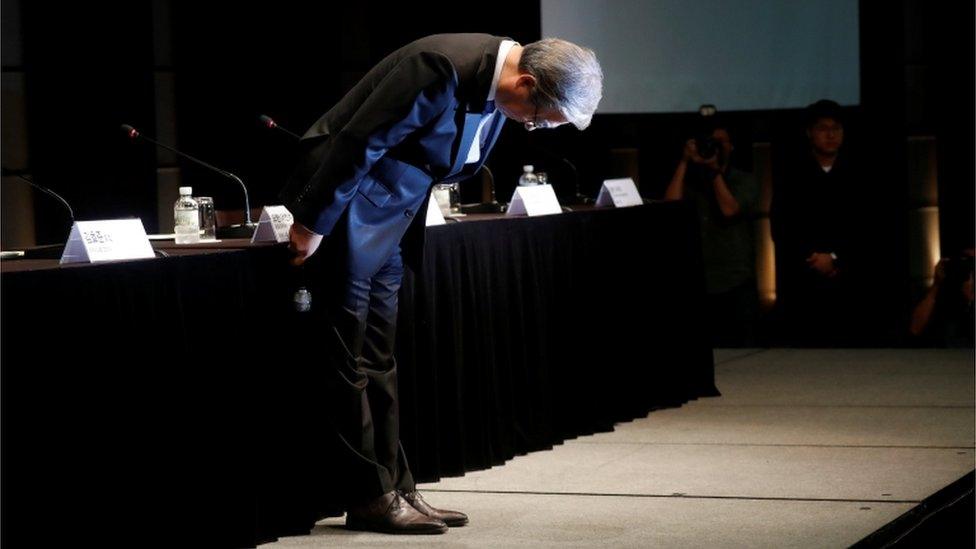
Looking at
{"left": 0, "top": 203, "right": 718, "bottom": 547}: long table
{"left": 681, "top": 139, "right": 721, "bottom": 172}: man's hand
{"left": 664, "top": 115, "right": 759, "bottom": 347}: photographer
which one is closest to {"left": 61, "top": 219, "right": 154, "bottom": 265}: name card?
{"left": 0, "top": 203, "right": 718, "bottom": 547}: long table

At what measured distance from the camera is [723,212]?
22.2ft

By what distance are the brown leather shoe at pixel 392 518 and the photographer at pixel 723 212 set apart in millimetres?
3399

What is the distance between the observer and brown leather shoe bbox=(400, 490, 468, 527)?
3473 mm

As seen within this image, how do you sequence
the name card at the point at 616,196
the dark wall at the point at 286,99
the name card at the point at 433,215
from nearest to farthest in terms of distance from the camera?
1. the name card at the point at 433,215
2. the name card at the point at 616,196
3. the dark wall at the point at 286,99

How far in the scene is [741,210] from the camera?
6793 mm

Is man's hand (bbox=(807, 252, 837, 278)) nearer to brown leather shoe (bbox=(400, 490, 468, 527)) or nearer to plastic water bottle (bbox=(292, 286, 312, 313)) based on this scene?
brown leather shoe (bbox=(400, 490, 468, 527))

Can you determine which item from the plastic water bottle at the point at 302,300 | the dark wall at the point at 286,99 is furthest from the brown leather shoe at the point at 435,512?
the dark wall at the point at 286,99

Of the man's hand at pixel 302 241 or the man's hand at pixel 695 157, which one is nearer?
the man's hand at pixel 302 241

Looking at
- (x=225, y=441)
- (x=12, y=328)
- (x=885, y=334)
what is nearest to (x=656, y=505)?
(x=225, y=441)

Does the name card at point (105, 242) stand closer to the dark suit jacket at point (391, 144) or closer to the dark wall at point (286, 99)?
the dark suit jacket at point (391, 144)

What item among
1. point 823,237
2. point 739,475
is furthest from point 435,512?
point 823,237

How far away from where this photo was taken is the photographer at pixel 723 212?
6723mm

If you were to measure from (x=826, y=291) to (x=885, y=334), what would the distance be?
0.36 m

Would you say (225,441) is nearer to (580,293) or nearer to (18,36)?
(580,293)
